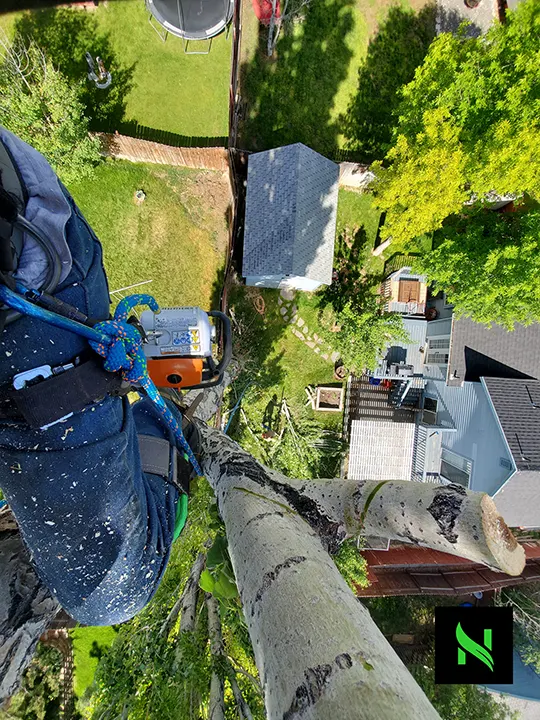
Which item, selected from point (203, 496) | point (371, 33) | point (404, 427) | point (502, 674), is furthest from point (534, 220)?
point (502, 674)

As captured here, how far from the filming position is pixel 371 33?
11.1 m

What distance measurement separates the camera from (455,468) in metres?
10.3

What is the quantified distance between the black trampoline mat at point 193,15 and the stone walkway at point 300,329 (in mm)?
6854

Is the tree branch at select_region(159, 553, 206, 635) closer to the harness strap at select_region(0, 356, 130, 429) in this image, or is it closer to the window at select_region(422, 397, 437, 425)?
the harness strap at select_region(0, 356, 130, 429)

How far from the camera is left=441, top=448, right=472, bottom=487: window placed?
9852 millimetres

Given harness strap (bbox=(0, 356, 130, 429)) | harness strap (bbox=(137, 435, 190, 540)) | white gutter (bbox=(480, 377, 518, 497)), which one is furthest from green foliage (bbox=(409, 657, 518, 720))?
harness strap (bbox=(0, 356, 130, 429))

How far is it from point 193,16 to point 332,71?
407 cm

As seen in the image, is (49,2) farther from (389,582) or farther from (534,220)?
(389,582)

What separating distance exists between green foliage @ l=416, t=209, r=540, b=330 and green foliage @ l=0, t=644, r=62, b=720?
13.5 m

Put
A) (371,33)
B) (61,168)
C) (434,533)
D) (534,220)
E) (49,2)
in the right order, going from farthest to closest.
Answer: (371,33) < (49,2) < (61,168) < (534,220) < (434,533)

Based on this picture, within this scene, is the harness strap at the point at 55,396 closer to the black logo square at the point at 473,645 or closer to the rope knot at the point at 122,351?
the rope knot at the point at 122,351

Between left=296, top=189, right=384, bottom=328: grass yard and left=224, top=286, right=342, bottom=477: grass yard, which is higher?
→ left=296, top=189, right=384, bottom=328: grass yard

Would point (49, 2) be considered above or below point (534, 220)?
above

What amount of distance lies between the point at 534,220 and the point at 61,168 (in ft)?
35.2
